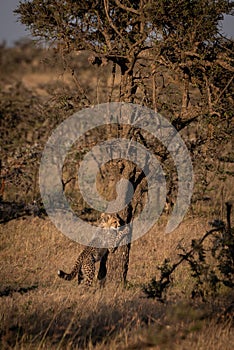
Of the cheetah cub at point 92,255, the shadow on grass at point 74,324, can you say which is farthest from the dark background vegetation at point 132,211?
the cheetah cub at point 92,255

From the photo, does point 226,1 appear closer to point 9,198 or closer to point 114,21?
point 114,21

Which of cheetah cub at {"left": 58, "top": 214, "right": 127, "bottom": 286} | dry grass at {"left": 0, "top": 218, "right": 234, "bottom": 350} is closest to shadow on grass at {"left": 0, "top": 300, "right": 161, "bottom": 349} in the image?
dry grass at {"left": 0, "top": 218, "right": 234, "bottom": 350}

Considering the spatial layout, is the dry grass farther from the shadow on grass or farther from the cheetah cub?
the cheetah cub

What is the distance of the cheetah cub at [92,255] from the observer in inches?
336

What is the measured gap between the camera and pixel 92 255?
30.1 ft

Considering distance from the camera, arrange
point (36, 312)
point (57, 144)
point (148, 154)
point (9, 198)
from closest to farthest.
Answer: point (36, 312), point (148, 154), point (57, 144), point (9, 198)

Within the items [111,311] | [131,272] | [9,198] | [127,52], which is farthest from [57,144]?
[111,311]

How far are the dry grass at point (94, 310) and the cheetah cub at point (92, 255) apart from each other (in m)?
0.22

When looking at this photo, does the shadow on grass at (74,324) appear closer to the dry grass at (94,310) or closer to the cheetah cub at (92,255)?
the dry grass at (94,310)

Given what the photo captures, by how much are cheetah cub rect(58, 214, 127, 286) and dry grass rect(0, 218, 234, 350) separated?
22cm

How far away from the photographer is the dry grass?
4.32 meters

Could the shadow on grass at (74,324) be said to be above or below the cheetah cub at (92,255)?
below

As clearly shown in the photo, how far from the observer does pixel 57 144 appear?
13.5m

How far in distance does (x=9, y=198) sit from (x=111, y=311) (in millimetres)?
9285
